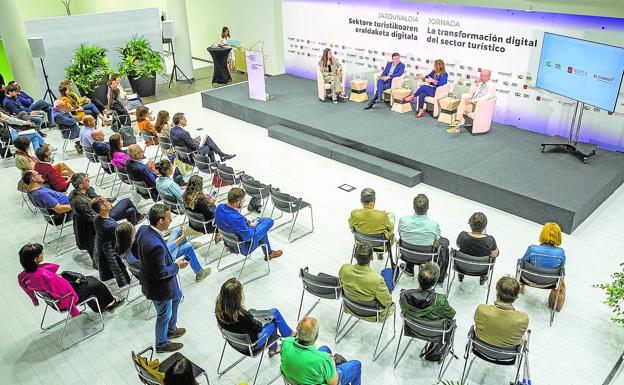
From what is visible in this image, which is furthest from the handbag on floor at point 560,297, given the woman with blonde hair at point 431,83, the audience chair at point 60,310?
the woman with blonde hair at point 431,83

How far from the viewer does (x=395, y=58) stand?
10789 millimetres

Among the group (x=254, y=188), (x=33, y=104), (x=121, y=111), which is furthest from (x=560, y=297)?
(x=33, y=104)

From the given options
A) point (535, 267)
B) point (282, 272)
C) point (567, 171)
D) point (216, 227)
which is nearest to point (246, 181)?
point (216, 227)

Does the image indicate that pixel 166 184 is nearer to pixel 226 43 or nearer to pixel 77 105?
pixel 77 105

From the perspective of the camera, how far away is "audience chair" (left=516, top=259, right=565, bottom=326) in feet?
17.1

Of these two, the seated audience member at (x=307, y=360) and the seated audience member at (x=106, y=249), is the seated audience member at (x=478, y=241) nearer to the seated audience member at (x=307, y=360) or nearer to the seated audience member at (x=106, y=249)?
the seated audience member at (x=307, y=360)

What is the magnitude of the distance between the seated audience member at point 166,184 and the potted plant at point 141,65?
7.63 m

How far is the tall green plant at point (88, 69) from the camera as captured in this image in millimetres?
12695

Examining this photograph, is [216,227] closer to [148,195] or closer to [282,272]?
[282,272]

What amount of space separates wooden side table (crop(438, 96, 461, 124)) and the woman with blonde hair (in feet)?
1.13

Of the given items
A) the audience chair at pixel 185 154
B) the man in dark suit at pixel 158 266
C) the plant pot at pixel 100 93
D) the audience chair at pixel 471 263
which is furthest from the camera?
the plant pot at pixel 100 93

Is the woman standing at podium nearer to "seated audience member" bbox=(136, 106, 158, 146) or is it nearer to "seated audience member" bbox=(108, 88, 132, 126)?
"seated audience member" bbox=(108, 88, 132, 126)

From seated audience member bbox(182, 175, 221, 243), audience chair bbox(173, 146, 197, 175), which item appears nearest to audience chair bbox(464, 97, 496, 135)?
audience chair bbox(173, 146, 197, 175)

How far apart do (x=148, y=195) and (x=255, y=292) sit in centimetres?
239
